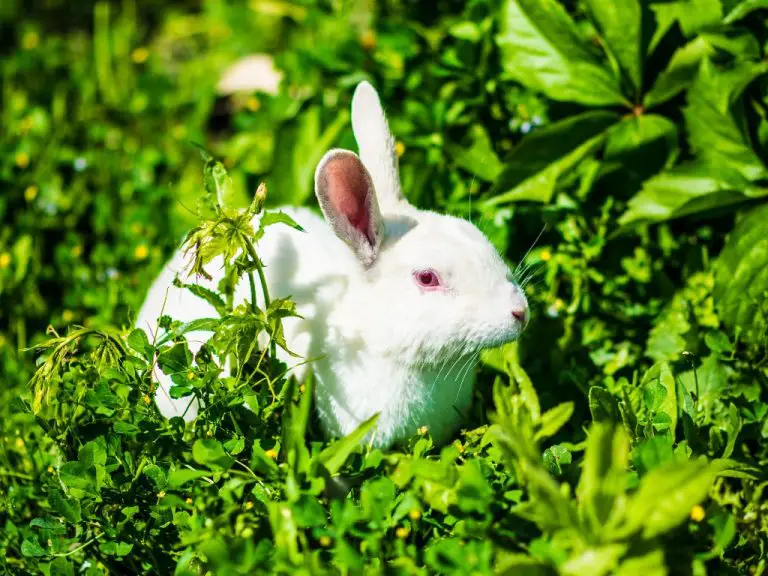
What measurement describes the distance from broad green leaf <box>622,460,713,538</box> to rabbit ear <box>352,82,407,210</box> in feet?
4.39

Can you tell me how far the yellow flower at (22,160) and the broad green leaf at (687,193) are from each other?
2.79 m

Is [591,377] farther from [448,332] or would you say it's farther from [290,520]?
[290,520]

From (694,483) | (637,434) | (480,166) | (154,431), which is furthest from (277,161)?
(694,483)

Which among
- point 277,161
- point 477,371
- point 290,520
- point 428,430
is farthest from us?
point 277,161

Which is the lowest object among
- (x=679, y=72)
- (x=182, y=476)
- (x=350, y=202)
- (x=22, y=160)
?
(x=182, y=476)

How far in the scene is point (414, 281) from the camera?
238cm

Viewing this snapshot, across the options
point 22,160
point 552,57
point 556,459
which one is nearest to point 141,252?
Result: point 22,160

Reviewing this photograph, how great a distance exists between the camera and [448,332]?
7.61 ft

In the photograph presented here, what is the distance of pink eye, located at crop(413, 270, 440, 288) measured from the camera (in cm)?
235

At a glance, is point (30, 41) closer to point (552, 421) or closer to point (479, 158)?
point (479, 158)

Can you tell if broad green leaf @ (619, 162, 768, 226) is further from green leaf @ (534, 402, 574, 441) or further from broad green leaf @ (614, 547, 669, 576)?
broad green leaf @ (614, 547, 669, 576)

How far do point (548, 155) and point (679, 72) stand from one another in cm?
56

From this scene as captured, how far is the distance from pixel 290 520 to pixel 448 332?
721 mm

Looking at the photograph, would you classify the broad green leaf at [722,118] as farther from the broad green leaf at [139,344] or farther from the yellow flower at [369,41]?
the broad green leaf at [139,344]
